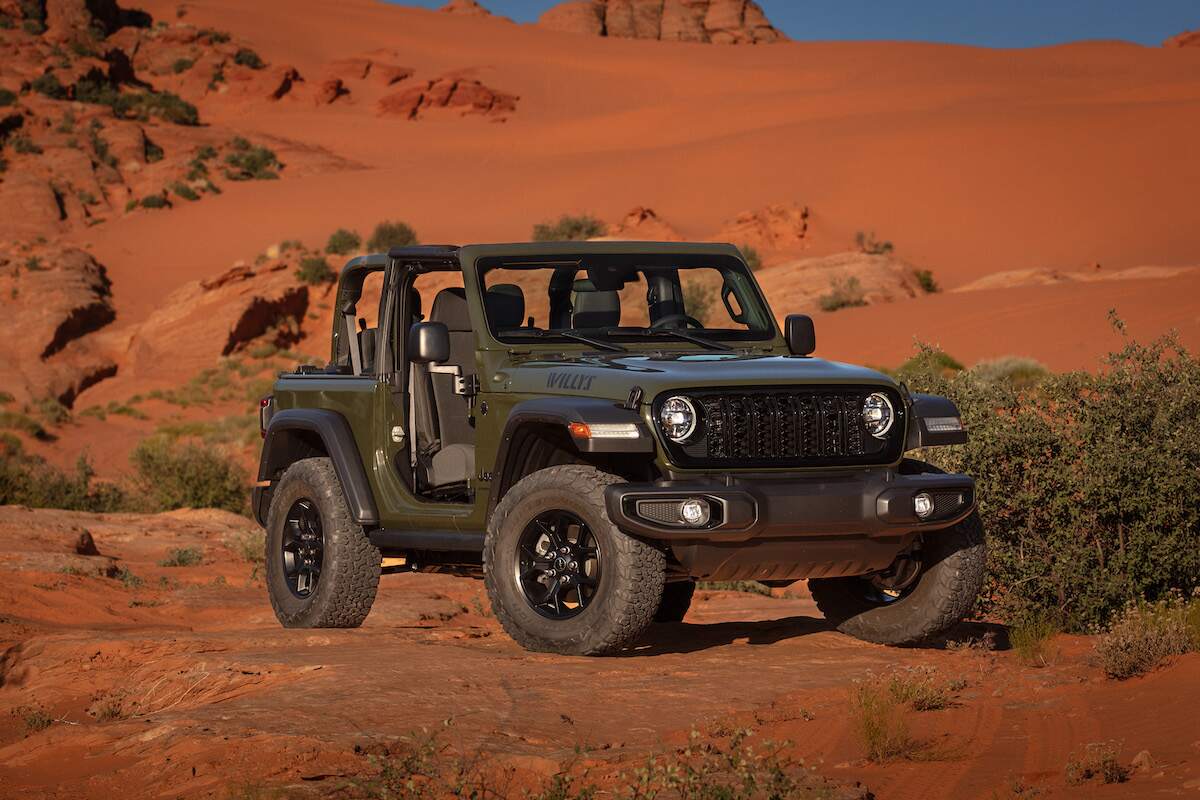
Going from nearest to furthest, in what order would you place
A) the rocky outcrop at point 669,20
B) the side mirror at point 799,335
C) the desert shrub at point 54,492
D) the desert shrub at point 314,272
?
the side mirror at point 799,335 → the desert shrub at point 54,492 → the desert shrub at point 314,272 → the rocky outcrop at point 669,20

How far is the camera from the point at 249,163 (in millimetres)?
66688

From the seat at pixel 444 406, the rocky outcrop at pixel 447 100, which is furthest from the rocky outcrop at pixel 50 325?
the rocky outcrop at pixel 447 100

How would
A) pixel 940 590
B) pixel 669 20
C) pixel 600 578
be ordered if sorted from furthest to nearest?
pixel 669 20
pixel 940 590
pixel 600 578

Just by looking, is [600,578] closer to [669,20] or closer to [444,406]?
[444,406]

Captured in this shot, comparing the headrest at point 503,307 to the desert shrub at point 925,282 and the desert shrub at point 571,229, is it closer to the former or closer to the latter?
the desert shrub at point 925,282

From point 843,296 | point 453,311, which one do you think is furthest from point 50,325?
point 453,311

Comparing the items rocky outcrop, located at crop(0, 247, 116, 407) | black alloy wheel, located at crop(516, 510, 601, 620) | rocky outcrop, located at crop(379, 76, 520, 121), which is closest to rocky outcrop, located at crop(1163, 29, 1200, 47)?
rocky outcrop, located at crop(379, 76, 520, 121)

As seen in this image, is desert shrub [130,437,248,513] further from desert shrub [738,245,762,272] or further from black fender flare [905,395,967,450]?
desert shrub [738,245,762,272]

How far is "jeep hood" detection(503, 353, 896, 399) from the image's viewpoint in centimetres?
752

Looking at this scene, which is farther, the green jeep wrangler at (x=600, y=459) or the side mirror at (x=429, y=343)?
the side mirror at (x=429, y=343)

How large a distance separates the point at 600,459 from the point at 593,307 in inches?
47.1

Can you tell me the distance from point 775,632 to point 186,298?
113ft

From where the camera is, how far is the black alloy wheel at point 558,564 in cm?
780

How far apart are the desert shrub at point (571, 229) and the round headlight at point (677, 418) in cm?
4173
